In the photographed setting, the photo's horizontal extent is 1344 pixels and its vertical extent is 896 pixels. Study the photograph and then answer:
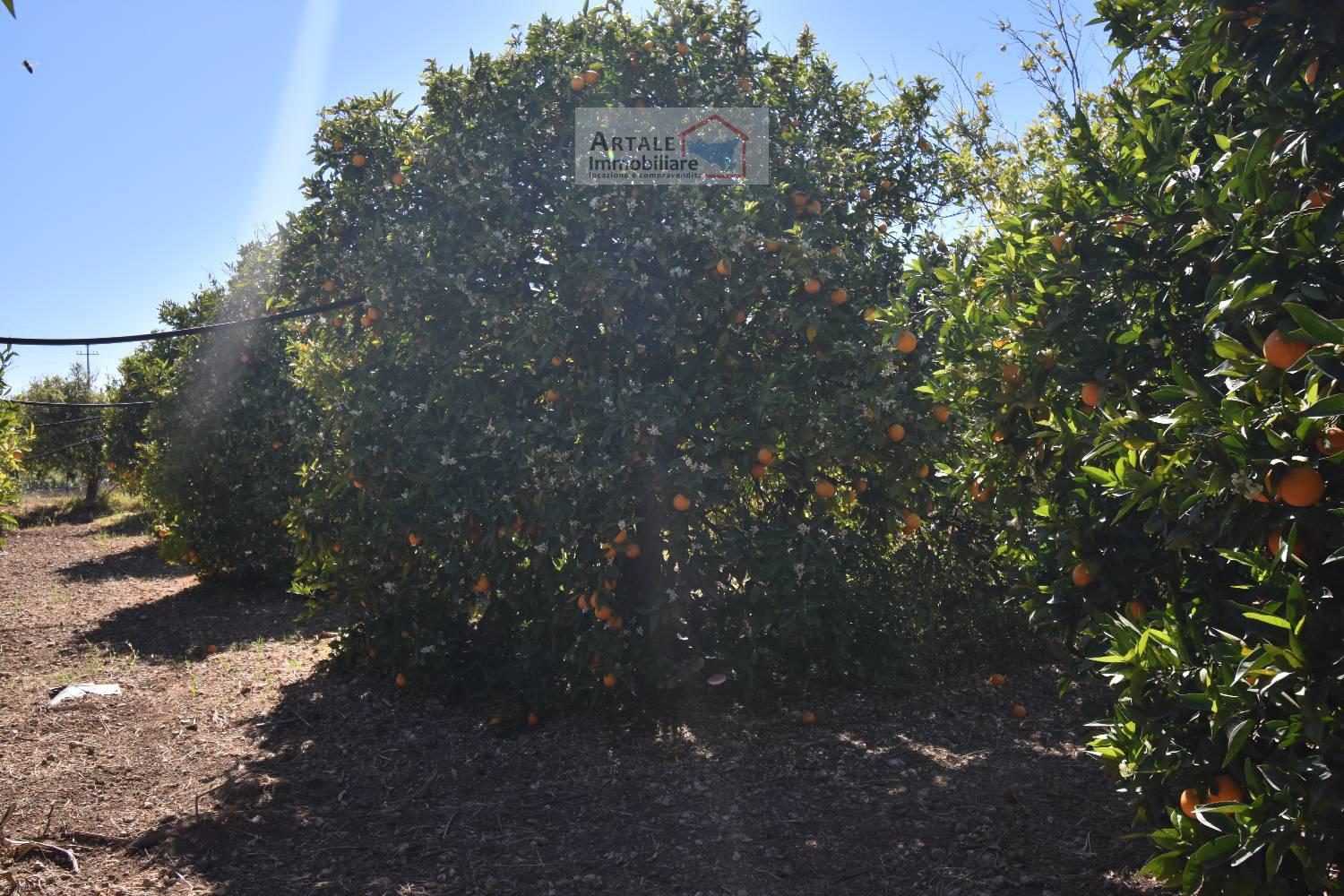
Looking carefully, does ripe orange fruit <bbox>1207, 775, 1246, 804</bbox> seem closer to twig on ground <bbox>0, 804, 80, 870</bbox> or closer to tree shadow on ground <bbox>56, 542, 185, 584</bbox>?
twig on ground <bbox>0, 804, 80, 870</bbox>

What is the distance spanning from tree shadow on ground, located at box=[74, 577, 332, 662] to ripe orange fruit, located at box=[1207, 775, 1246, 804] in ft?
22.3

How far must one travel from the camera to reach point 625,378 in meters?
4.66

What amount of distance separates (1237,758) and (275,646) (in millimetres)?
7355

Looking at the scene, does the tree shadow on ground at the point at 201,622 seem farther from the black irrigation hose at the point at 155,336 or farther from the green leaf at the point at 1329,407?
the green leaf at the point at 1329,407

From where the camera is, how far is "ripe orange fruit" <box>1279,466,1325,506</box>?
5.92 ft

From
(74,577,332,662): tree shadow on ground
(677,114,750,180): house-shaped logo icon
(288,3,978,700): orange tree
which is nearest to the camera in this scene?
(288,3,978,700): orange tree

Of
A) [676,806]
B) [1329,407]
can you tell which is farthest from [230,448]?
[1329,407]

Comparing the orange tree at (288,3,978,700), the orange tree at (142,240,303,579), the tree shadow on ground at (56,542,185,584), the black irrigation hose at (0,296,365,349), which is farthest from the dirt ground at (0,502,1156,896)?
the tree shadow on ground at (56,542,185,584)

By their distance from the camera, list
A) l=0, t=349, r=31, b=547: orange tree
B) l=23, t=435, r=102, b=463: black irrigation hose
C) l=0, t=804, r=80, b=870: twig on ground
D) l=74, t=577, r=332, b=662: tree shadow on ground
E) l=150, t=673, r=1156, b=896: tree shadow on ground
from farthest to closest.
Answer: l=23, t=435, r=102, b=463: black irrigation hose, l=74, t=577, r=332, b=662: tree shadow on ground, l=0, t=349, r=31, b=547: orange tree, l=0, t=804, r=80, b=870: twig on ground, l=150, t=673, r=1156, b=896: tree shadow on ground

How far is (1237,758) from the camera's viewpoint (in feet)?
6.96

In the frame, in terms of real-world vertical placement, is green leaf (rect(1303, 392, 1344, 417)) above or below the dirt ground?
above

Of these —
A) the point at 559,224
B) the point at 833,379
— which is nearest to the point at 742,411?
the point at 833,379

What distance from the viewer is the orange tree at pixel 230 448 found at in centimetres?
963

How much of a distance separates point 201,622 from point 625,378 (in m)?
6.25
